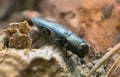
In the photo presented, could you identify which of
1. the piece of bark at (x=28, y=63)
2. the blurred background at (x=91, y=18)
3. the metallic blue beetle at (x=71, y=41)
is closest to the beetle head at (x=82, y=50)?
the metallic blue beetle at (x=71, y=41)

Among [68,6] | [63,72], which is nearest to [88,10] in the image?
[68,6]

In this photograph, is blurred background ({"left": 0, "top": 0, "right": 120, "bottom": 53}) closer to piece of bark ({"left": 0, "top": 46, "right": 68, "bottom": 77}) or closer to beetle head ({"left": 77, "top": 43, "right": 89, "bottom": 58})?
beetle head ({"left": 77, "top": 43, "right": 89, "bottom": 58})

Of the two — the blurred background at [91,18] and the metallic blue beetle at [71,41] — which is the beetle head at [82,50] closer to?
the metallic blue beetle at [71,41]

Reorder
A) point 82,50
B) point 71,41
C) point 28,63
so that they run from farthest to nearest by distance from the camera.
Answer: point 71,41 < point 82,50 < point 28,63

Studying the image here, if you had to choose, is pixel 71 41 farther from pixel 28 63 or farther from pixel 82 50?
pixel 28 63

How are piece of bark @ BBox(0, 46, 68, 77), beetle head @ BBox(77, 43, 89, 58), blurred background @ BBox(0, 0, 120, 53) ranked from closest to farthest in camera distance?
piece of bark @ BBox(0, 46, 68, 77) < beetle head @ BBox(77, 43, 89, 58) < blurred background @ BBox(0, 0, 120, 53)

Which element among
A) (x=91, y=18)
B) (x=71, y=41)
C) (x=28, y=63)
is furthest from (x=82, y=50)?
(x=91, y=18)

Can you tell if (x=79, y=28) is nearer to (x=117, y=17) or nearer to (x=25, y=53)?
(x=117, y=17)

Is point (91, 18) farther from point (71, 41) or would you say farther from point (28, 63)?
point (28, 63)

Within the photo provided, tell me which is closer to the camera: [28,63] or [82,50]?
[28,63]

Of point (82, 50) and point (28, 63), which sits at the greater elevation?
point (28, 63)

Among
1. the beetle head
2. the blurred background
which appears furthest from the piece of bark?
the blurred background

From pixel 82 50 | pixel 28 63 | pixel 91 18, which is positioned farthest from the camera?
pixel 91 18
